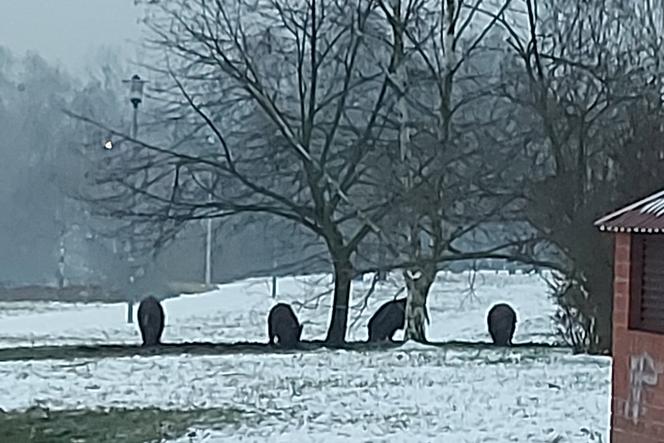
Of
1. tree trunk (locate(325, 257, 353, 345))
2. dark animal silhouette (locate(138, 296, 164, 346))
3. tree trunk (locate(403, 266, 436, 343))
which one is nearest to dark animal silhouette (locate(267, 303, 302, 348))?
tree trunk (locate(403, 266, 436, 343))

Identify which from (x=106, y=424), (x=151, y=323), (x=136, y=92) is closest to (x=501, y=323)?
(x=151, y=323)

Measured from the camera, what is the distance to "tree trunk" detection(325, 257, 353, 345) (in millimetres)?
22766

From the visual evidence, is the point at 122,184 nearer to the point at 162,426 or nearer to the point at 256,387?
the point at 256,387

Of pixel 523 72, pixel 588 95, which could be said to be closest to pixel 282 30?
pixel 523 72

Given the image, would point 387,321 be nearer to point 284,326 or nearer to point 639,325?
point 284,326

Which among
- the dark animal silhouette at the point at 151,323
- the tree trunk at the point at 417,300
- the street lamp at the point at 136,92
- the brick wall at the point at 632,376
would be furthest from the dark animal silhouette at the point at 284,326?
the brick wall at the point at 632,376

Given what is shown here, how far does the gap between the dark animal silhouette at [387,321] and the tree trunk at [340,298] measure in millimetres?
1527

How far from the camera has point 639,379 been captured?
23.7ft

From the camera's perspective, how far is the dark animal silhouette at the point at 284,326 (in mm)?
19828

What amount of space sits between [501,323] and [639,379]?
44.4 feet

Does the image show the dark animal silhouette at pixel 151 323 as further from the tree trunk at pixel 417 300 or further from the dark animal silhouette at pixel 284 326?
the tree trunk at pixel 417 300

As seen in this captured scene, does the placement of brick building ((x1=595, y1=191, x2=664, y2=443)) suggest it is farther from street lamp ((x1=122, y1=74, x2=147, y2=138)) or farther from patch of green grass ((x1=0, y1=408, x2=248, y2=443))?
street lamp ((x1=122, y1=74, x2=147, y2=138))

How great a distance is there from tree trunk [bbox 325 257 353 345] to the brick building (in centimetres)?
1515

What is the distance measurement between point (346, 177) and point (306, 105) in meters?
1.61
